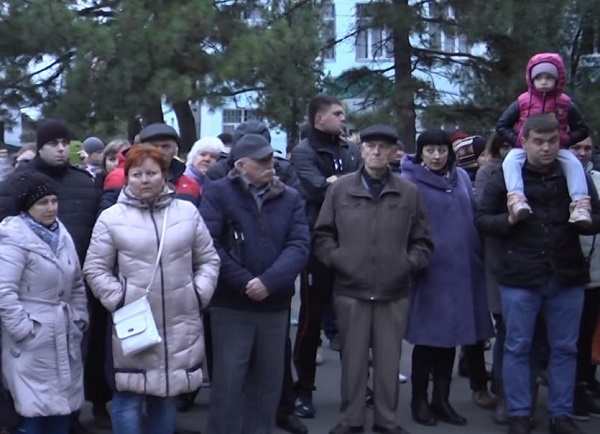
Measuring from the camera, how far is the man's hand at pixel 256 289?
609 cm

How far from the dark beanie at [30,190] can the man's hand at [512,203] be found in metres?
2.73

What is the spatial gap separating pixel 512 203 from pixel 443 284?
809 mm

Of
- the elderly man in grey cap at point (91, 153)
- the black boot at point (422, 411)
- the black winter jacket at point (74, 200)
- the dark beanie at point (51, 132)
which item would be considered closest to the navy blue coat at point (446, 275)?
the black boot at point (422, 411)

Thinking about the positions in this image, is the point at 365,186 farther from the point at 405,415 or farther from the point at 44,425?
the point at 44,425

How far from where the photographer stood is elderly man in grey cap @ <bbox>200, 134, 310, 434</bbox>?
20.4 feet

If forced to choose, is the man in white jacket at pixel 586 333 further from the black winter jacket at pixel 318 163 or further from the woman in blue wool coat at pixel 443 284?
the black winter jacket at pixel 318 163

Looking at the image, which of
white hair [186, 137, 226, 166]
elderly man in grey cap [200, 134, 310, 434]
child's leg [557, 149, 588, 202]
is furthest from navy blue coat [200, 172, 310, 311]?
child's leg [557, 149, 588, 202]

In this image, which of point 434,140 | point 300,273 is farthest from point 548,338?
point 300,273

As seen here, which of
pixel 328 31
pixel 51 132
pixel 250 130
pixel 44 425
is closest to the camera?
pixel 44 425

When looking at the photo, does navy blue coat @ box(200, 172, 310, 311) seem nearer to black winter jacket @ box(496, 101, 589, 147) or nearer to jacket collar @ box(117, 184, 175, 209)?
jacket collar @ box(117, 184, 175, 209)

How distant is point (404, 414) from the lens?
24.8ft

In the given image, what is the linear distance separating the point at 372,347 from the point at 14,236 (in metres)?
2.43

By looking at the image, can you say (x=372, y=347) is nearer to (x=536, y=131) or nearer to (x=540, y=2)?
(x=536, y=131)

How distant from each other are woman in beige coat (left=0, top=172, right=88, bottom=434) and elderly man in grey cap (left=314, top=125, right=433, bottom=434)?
5.65 feet
